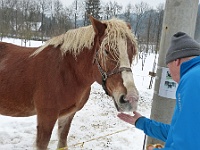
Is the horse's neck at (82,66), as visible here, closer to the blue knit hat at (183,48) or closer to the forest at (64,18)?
the blue knit hat at (183,48)

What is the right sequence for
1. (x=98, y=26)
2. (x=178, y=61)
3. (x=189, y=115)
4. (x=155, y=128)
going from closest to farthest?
1. (x=189, y=115)
2. (x=178, y=61)
3. (x=155, y=128)
4. (x=98, y=26)

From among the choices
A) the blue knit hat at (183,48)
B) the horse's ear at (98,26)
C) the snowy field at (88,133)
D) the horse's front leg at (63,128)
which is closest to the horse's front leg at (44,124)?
the snowy field at (88,133)

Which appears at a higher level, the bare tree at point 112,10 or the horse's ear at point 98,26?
the bare tree at point 112,10

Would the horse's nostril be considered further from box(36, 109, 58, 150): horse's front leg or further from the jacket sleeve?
box(36, 109, 58, 150): horse's front leg

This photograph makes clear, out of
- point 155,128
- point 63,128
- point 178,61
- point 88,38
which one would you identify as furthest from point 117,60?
point 63,128

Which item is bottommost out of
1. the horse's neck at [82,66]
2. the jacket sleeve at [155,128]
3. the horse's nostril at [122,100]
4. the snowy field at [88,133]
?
the snowy field at [88,133]

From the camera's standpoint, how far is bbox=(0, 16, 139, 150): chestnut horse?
204 cm

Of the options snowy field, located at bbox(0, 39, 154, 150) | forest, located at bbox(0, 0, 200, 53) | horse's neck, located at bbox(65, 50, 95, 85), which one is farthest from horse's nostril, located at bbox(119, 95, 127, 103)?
forest, located at bbox(0, 0, 200, 53)

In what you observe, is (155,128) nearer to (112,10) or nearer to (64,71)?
(64,71)

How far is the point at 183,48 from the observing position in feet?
3.78

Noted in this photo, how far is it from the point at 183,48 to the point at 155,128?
90cm

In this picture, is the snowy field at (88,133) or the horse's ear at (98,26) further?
the snowy field at (88,133)

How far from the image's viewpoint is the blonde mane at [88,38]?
205cm

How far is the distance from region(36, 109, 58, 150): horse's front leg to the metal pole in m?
1.24
